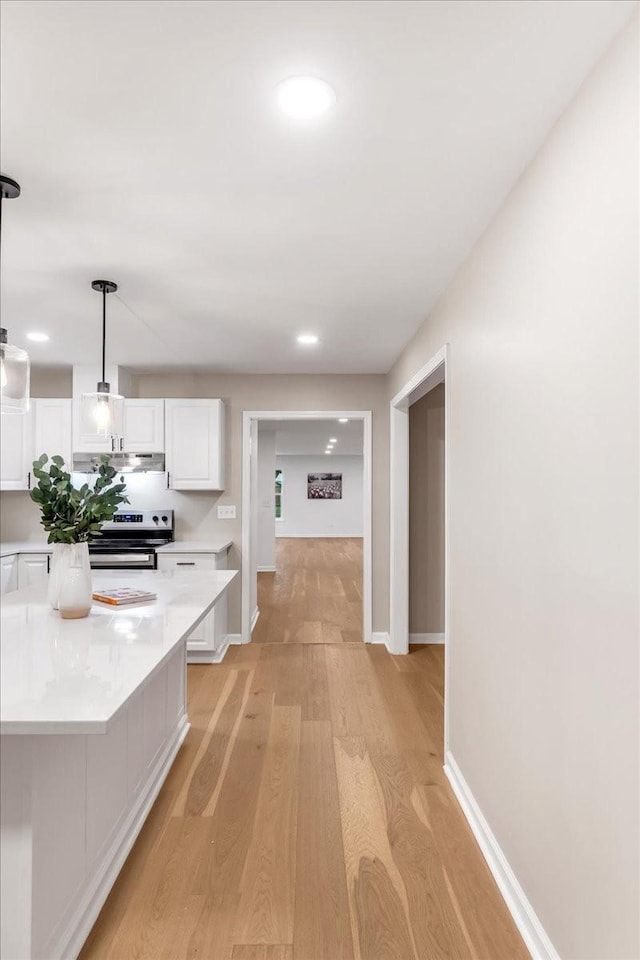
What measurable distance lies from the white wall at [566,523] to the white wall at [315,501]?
42.7 ft

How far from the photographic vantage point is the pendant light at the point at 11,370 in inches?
75.1

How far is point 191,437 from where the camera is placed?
191 inches

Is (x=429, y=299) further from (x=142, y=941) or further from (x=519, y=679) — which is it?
(x=142, y=941)

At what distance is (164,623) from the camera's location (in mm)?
2008

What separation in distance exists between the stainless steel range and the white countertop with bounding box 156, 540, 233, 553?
0.08m

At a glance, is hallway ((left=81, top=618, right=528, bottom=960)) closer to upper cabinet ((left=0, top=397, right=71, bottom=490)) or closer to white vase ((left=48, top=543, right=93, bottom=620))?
white vase ((left=48, top=543, right=93, bottom=620))

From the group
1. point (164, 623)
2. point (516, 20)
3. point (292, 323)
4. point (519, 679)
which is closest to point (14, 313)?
point (292, 323)

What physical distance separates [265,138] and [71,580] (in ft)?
5.33

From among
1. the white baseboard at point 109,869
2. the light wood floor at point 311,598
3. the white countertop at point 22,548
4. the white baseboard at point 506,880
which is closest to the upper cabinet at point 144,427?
the white countertop at point 22,548

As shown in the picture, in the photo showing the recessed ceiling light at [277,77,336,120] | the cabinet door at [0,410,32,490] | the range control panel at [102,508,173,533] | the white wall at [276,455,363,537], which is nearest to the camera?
the recessed ceiling light at [277,77,336,120]

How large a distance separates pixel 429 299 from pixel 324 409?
211 cm

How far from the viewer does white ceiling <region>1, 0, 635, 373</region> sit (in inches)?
50.4

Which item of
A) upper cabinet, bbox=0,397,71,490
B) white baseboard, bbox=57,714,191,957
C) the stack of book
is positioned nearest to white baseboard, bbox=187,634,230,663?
white baseboard, bbox=57,714,191,957

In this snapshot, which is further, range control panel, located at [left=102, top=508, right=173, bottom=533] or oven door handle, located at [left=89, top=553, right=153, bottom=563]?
range control panel, located at [left=102, top=508, right=173, bottom=533]
